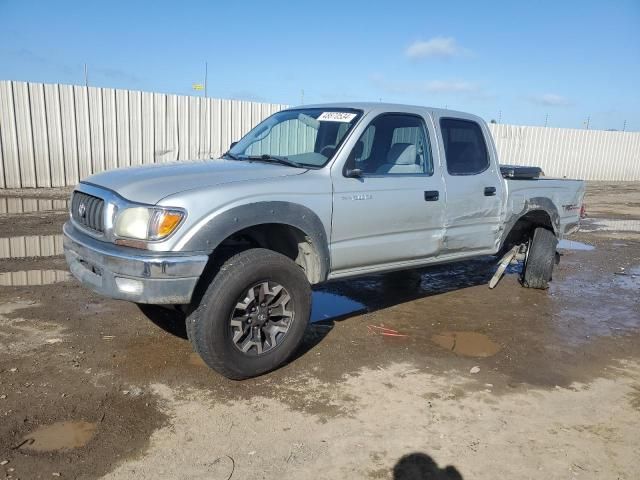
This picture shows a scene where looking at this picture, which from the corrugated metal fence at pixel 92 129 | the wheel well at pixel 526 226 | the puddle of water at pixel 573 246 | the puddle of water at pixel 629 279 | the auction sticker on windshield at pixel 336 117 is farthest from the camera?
the corrugated metal fence at pixel 92 129

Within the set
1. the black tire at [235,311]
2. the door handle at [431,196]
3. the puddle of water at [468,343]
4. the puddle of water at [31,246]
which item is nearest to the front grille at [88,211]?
the black tire at [235,311]

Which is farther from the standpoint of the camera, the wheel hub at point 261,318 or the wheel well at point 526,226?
the wheel well at point 526,226

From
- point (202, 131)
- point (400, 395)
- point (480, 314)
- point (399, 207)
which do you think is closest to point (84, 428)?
point (400, 395)

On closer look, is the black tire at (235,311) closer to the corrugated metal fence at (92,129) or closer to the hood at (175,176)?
the hood at (175,176)

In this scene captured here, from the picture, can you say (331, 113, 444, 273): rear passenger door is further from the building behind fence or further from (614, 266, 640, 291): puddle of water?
the building behind fence

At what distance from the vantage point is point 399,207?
14.5ft

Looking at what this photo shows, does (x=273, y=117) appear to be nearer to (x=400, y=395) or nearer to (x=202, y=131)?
(x=400, y=395)

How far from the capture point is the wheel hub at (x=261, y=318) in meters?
3.62

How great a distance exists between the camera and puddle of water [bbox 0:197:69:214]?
10.2 m

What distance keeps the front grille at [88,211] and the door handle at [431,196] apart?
2675 millimetres

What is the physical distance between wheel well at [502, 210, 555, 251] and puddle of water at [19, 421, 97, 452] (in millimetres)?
4720

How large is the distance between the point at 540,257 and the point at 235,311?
13.7ft

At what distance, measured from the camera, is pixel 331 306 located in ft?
18.0

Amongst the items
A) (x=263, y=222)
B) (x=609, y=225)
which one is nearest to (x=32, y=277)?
(x=263, y=222)
